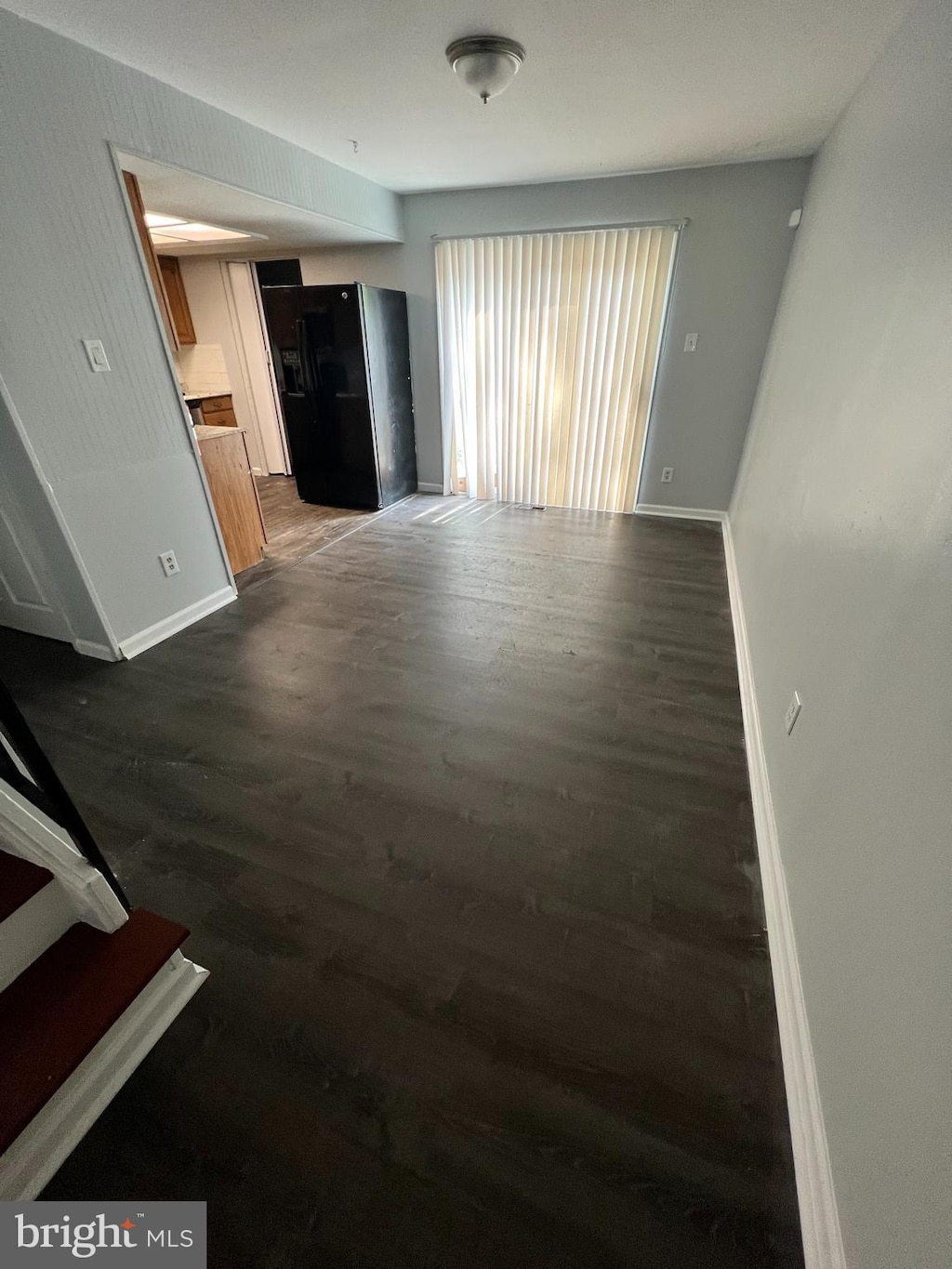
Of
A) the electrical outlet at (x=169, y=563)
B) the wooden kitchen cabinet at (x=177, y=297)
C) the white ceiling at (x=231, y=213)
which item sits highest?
the white ceiling at (x=231, y=213)

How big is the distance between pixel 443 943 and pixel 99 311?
2.83 metres

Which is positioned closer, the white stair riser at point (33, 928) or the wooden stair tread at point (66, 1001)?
the wooden stair tread at point (66, 1001)

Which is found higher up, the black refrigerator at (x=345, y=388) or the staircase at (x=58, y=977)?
the black refrigerator at (x=345, y=388)

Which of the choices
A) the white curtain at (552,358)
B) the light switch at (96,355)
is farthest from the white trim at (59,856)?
the white curtain at (552,358)

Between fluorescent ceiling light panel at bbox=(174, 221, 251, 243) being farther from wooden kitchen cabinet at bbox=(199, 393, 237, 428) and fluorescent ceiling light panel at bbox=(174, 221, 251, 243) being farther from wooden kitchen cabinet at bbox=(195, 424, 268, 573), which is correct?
wooden kitchen cabinet at bbox=(195, 424, 268, 573)

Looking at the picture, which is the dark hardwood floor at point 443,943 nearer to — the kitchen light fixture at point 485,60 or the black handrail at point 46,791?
the black handrail at point 46,791

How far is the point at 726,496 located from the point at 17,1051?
480 cm

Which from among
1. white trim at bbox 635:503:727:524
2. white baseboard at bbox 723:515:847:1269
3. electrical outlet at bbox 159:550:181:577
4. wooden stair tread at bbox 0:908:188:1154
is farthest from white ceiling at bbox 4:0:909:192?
wooden stair tread at bbox 0:908:188:1154

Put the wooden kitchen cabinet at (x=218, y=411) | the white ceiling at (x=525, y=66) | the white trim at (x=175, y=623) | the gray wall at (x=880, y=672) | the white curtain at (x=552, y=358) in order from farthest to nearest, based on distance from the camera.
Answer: the wooden kitchen cabinet at (x=218, y=411) < the white curtain at (x=552, y=358) < the white trim at (x=175, y=623) < the white ceiling at (x=525, y=66) < the gray wall at (x=880, y=672)

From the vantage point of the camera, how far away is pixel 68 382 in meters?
2.14

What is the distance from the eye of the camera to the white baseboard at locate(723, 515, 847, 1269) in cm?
87

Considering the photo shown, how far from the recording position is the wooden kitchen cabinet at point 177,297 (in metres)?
5.07

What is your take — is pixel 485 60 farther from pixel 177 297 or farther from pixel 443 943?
pixel 177 297

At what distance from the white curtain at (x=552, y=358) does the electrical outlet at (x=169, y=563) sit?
9.43 feet
